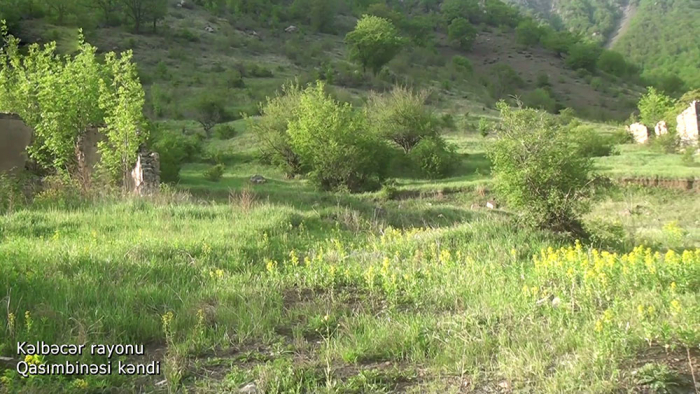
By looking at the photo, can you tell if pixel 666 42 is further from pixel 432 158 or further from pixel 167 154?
pixel 167 154

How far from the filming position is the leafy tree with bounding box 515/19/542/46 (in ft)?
312

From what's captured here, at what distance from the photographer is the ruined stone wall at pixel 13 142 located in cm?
1332

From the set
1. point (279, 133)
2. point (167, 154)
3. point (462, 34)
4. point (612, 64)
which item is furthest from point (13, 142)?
point (612, 64)

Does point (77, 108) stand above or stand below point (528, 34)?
below

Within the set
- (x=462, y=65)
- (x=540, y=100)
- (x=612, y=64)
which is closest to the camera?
(x=540, y=100)

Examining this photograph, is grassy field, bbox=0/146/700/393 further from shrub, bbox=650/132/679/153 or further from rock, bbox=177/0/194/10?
rock, bbox=177/0/194/10

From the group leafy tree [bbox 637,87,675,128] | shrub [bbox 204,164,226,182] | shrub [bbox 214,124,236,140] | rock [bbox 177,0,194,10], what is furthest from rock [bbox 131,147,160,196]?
rock [bbox 177,0,194,10]

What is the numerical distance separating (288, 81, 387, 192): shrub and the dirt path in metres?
103

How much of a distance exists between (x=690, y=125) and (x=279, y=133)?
2353 cm

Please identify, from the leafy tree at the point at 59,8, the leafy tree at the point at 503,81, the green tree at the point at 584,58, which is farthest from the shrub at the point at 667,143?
the green tree at the point at 584,58

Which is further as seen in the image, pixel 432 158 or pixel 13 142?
pixel 432 158

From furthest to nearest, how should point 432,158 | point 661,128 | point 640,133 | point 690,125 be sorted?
point 640,133
point 661,128
point 690,125
point 432,158

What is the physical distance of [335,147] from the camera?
24.2 m

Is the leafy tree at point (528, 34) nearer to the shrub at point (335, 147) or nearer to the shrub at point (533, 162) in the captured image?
the shrub at point (335, 147)
